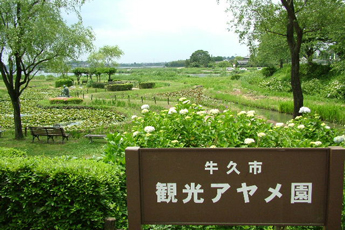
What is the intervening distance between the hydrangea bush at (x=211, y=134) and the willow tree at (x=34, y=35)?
7201 millimetres

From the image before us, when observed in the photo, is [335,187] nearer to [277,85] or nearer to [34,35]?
[34,35]

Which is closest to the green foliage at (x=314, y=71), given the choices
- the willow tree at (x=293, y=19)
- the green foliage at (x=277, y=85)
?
the green foliage at (x=277, y=85)

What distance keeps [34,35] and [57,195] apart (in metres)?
8.22

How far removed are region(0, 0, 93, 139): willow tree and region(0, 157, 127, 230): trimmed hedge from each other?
750 cm

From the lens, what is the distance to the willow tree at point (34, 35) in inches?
404

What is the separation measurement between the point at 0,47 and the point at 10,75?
3.47 ft

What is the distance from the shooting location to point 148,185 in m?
2.61

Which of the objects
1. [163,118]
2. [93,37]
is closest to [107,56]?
[93,37]

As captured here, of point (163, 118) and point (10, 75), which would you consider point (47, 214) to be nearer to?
point (163, 118)

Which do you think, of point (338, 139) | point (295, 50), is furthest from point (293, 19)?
point (338, 139)

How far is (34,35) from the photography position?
10312 mm

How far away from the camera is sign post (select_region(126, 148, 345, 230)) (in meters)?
2.51

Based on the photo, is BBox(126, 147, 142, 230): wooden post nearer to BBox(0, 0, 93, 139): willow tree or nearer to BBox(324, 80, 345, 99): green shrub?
BBox(0, 0, 93, 139): willow tree

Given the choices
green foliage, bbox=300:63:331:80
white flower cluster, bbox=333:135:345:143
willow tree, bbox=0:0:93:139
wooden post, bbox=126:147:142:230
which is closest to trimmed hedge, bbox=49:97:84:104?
willow tree, bbox=0:0:93:139
